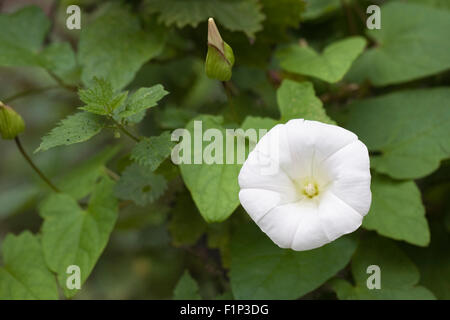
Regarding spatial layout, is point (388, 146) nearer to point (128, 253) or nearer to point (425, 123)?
point (425, 123)

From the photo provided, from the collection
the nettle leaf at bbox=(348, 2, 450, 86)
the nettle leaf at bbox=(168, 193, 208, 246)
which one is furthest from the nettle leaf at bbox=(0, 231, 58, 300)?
the nettle leaf at bbox=(348, 2, 450, 86)

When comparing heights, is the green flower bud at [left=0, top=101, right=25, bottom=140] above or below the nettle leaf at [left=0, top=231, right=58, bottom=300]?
above

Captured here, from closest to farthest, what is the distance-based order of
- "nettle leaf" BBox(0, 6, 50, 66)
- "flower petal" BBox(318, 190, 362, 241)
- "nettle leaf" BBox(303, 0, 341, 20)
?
"flower petal" BBox(318, 190, 362, 241) → "nettle leaf" BBox(0, 6, 50, 66) → "nettle leaf" BBox(303, 0, 341, 20)

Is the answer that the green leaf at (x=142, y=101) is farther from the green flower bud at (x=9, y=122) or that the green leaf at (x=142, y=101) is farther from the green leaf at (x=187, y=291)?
the green leaf at (x=187, y=291)

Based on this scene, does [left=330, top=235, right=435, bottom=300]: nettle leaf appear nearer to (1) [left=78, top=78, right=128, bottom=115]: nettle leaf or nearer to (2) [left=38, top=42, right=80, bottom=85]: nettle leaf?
(1) [left=78, top=78, right=128, bottom=115]: nettle leaf

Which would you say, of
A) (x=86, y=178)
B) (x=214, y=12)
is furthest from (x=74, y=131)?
(x=214, y=12)

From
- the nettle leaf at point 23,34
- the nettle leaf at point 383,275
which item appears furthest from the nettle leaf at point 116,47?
the nettle leaf at point 383,275
